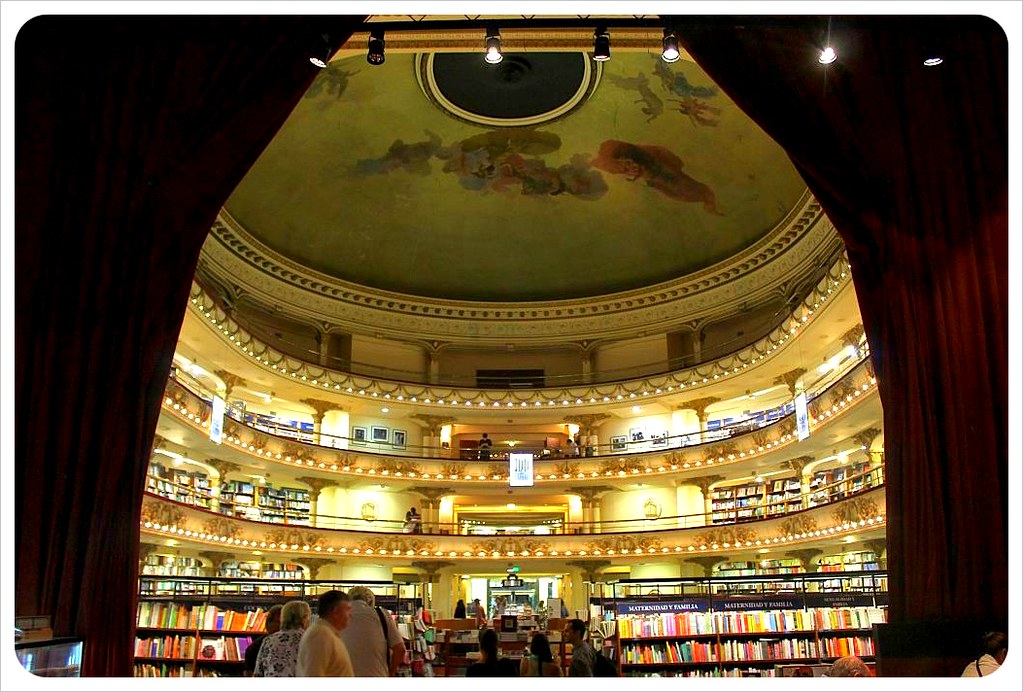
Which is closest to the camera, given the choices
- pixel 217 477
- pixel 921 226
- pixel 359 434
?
pixel 921 226

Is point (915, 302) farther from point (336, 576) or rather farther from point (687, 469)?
point (336, 576)

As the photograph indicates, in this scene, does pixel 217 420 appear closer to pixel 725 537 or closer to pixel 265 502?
pixel 265 502

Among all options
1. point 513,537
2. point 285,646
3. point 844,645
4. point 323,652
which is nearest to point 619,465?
point 513,537

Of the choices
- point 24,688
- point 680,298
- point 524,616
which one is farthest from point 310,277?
point 24,688

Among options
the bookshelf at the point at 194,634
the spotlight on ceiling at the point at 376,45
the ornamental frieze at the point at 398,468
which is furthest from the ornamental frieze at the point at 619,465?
the spotlight on ceiling at the point at 376,45

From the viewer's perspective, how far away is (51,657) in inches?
170

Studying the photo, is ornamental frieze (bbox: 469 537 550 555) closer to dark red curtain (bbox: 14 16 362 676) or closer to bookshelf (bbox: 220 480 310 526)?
bookshelf (bbox: 220 480 310 526)

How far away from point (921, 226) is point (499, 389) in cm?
1979

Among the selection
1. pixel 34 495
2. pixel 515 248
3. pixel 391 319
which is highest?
pixel 515 248

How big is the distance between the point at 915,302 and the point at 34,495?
617 centimetres

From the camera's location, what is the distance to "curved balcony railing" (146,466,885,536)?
18766mm

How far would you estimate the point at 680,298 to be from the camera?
25.1 metres

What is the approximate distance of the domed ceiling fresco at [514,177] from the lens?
65.5ft

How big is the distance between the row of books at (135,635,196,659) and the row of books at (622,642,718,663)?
5.16 metres
